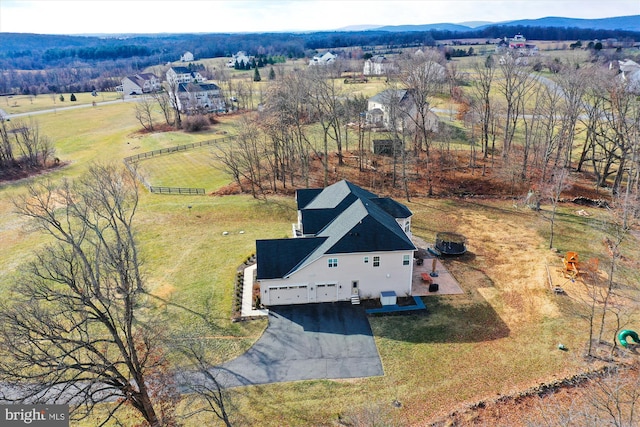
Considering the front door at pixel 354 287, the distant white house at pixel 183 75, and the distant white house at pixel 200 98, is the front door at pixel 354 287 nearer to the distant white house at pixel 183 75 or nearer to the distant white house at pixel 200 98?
the distant white house at pixel 200 98

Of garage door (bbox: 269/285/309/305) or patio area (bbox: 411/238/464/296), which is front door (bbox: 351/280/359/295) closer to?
garage door (bbox: 269/285/309/305)

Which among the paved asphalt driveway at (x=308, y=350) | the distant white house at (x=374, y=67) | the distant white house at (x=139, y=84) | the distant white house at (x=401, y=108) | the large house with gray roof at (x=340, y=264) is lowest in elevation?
the paved asphalt driveway at (x=308, y=350)

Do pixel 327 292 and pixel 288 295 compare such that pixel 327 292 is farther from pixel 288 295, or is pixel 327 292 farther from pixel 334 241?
pixel 334 241

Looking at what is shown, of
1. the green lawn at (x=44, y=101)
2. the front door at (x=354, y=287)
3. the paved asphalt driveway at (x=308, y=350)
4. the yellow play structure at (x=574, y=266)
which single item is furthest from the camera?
the green lawn at (x=44, y=101)

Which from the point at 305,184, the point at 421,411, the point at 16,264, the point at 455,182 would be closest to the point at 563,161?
the point at 455,182

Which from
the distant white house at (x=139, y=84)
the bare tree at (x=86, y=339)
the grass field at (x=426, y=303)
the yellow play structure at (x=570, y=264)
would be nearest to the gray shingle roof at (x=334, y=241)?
the grass field at (x=426, y=303)
